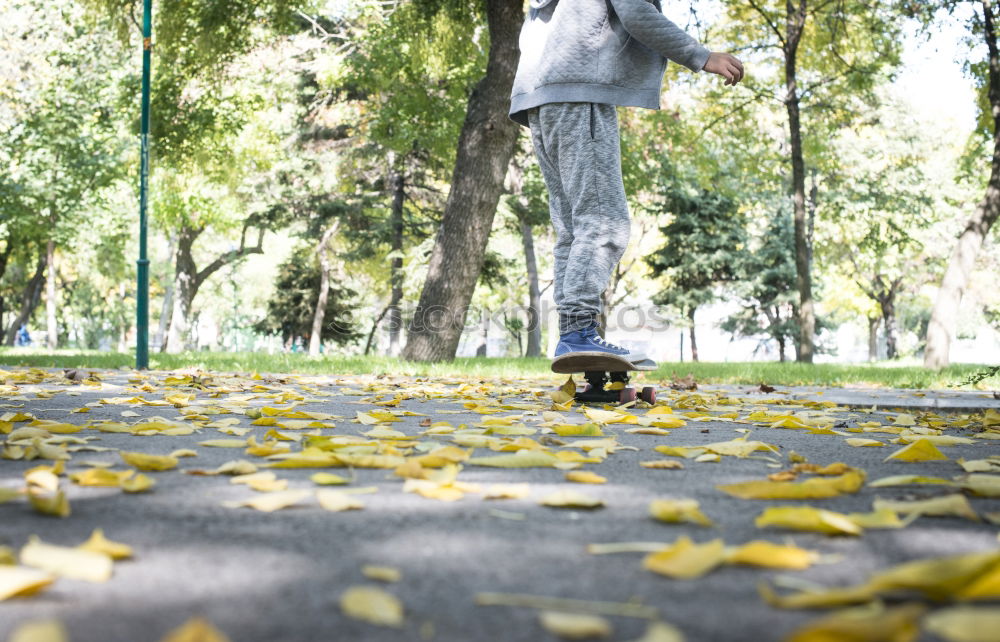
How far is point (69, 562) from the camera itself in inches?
46.4

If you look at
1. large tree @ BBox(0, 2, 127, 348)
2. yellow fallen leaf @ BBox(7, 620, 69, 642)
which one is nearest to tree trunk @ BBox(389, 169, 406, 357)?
large tree @ BBox(0, 2, 127, 348)

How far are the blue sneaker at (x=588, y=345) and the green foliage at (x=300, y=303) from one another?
27.4 m

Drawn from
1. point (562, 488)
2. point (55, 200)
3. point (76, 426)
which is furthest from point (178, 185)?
point (562, 488)

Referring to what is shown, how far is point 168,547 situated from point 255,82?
20067 millimetres

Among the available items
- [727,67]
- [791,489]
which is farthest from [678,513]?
[727,67]

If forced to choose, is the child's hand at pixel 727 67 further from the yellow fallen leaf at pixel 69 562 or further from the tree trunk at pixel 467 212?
the tree trunk at pixel 467 212

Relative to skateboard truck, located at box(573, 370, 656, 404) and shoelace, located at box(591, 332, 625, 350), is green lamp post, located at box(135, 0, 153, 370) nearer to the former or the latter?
skateboard truck, located at box(573, 370, 656, 404)

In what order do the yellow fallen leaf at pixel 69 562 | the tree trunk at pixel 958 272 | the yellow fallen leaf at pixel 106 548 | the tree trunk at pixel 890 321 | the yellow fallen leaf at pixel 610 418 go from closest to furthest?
1. the yellow fallen leaf at pixel 69 562
2. the yellow fallen leaf at pixel 106 548
3. the yellow fallen leaf at pixel 610 418
4. the tree trunk at pixel 958 272
5. the tree trunk at pixel 890 321

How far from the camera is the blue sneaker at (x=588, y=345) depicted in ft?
13.1

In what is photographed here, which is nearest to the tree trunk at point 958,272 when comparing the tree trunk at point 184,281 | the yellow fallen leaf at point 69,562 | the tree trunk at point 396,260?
the yellow fallen leaf at point 69,562

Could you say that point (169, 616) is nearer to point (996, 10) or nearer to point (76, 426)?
point (76, 426)

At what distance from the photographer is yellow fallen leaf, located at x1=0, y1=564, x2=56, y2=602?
3.48ft

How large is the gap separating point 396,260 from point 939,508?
Answer: 2237 centimetres

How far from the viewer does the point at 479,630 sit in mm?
992
